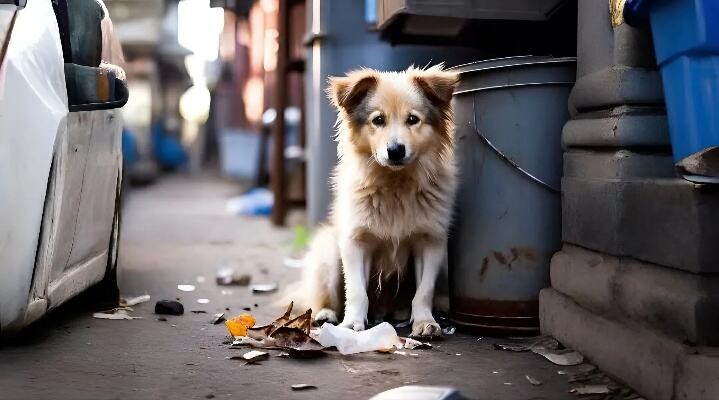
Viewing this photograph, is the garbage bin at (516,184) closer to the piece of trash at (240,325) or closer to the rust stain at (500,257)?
the rust stain at (500,257)

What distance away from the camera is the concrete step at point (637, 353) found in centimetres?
219

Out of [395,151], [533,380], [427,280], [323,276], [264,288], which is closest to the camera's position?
[533,380]

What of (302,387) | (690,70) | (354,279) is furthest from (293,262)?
(690,70)

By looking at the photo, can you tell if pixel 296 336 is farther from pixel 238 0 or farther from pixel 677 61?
pixel 238 0

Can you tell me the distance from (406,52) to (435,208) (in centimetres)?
217

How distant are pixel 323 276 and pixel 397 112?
0.99 meters

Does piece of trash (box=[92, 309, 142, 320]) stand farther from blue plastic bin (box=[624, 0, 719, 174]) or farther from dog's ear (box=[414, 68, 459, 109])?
blue plastic bin (box=[624, 0, 719, 174])

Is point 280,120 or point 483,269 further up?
point 280,120

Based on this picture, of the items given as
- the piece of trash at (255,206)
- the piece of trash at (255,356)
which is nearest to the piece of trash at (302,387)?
the piece of trash at (255,356)

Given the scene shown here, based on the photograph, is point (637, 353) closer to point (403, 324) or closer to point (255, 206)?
point (403, 324)

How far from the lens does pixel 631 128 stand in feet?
9.16

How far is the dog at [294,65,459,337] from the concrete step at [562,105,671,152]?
847 mm

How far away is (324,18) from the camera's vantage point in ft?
19.6

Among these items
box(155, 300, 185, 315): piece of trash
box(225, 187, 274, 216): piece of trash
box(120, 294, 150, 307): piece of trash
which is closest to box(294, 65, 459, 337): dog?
box(155, 300, 185, 315): piece of trash
